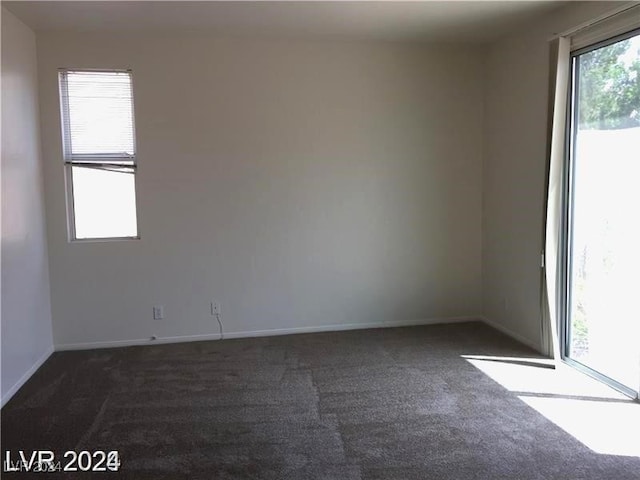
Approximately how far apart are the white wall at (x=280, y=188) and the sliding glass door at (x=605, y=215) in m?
1.24

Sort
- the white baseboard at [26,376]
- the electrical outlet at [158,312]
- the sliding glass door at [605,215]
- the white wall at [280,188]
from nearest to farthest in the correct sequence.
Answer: the sliding glass door at [605,215] → the white baseboard at [26,376] → the white wall at [280,188] → the electrical outlet at [158,312]

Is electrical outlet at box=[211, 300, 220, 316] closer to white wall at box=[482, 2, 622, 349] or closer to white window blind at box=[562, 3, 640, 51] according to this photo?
white wall at box=[482, 2, 622, 349]

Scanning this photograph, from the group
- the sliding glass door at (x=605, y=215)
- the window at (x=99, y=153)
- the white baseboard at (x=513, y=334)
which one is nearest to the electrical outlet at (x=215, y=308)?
the window at (x=99, y=153)

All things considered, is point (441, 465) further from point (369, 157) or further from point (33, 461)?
point (369, 157)

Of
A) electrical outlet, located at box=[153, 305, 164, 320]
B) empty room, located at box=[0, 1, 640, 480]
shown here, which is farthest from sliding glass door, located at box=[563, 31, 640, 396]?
electrical outlet, located at box=[153, 305, 164, 320]

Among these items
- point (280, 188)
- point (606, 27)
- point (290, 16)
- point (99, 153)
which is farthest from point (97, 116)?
point (606, 27)

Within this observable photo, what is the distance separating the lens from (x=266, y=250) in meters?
4.48

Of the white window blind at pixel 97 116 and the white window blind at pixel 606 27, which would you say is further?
the white window blind at pixel 97 116

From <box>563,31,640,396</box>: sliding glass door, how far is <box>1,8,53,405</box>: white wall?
387cm

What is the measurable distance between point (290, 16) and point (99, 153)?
1920mm

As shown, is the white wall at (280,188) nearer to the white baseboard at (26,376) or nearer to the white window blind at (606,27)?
the white baseboard at (26,376)

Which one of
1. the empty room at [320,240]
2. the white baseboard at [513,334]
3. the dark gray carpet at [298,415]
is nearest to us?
the dark gray carpet at [298,415]

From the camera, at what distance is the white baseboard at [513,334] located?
13.2 feet

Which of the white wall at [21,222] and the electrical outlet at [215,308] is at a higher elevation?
the white wall at [21,222]
